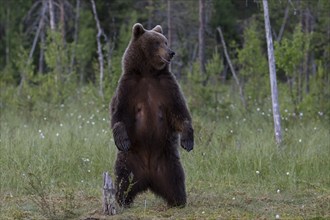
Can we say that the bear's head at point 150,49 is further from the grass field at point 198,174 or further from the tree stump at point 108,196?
the grass field at point 198,174

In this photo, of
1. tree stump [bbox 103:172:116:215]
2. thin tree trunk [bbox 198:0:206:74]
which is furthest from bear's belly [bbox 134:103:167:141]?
thin tree trunk [bbox 198:0:206:74]

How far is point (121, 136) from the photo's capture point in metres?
6.86

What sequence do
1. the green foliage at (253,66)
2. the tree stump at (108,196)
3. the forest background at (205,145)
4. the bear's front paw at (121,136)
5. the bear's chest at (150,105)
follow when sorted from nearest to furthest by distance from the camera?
the tree stump at (108,196)
the bear's front paw at (121,136)
the bear's chest at (150,105)
the forest background at (205,145)
the green foliage at (253,66)

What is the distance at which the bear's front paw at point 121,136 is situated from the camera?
270 inches

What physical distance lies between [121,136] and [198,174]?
3.10 meters

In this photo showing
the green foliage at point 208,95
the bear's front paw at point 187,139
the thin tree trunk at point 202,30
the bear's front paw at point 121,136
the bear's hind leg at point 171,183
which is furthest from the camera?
the thin tree trunk at point 202,30

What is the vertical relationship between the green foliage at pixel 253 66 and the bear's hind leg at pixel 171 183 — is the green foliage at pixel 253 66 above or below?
above

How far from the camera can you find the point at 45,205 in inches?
275

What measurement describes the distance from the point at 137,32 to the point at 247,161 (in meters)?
3.57

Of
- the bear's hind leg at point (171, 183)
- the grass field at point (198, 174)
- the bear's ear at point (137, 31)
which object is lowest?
the grass field at point (198, 174)

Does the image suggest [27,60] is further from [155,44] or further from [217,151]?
[155,44]

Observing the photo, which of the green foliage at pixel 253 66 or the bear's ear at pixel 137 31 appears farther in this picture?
the green foliage at pixel 253 66

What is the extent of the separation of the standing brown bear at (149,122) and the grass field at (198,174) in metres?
0.28

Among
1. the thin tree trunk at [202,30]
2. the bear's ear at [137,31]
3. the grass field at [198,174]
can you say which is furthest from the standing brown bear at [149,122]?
the thin tree trunk at [202,30]
